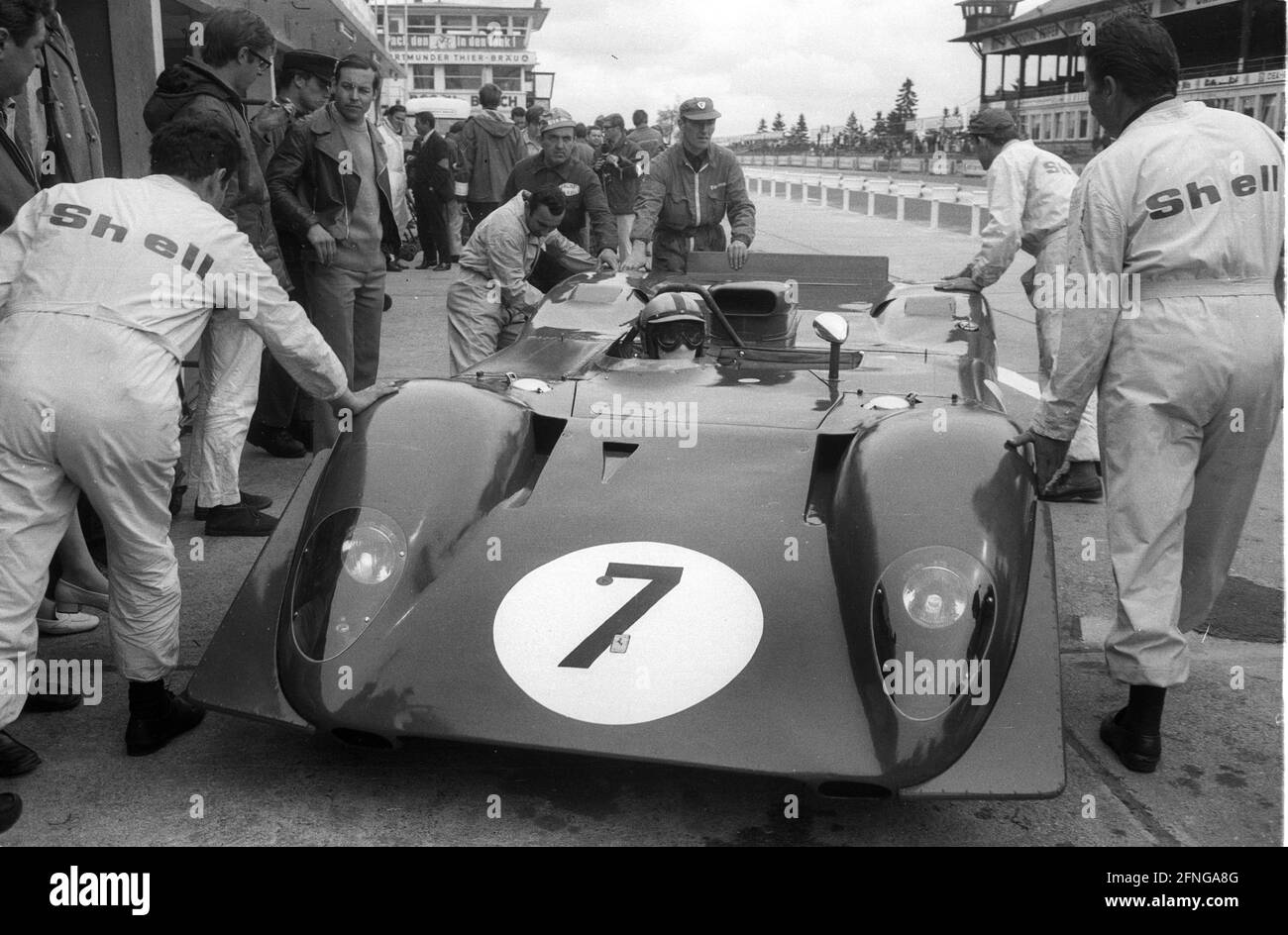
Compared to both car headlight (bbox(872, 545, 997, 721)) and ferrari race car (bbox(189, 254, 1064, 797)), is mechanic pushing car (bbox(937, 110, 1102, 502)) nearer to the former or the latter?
ferrari race car (bbox(189, 254, 1064, 797))

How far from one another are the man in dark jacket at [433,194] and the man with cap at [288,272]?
640 centimetres

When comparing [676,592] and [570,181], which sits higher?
[570,181]

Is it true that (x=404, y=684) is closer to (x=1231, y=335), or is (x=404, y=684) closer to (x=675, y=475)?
(x=675, y=475)

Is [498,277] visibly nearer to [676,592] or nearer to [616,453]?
[616,453]

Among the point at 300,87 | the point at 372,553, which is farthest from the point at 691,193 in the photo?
the point at 372,553

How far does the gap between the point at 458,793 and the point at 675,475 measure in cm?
101

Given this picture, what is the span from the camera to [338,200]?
19.3 feet

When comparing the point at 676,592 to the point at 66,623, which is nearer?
the point at 676,592

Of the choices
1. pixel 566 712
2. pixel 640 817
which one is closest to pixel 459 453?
pixel 566 712

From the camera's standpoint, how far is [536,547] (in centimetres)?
312

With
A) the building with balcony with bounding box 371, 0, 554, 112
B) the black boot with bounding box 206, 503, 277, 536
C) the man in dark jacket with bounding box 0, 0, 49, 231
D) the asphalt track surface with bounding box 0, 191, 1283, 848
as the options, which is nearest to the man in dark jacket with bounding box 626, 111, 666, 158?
the black boot with bounding box 206, 503, 277, 536

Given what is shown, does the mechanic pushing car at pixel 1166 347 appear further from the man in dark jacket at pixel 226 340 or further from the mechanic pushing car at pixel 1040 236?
the man in dark jacket at pixel 226 340

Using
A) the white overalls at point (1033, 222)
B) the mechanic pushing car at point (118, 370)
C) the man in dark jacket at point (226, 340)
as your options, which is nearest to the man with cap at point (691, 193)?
the white overalls at point (1033, 222)

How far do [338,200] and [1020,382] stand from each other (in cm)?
455
